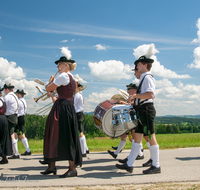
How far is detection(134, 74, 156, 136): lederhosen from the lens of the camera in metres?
4.24

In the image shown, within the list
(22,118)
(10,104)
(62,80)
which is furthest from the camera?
(22,118)

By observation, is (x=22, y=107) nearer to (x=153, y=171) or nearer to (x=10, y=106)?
(x=10, y=106)

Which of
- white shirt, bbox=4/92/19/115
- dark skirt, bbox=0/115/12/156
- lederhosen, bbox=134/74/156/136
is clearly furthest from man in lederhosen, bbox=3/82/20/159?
lederhosen, bbox=134/74/156/136

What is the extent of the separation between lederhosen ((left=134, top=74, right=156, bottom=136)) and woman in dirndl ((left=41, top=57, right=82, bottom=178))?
1313 millimetres

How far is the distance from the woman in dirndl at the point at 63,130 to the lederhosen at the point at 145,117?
4.31 feet

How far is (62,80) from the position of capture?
4.00 metres

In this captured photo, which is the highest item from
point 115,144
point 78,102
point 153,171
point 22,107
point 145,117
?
point 78,102

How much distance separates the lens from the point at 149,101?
14.3ft

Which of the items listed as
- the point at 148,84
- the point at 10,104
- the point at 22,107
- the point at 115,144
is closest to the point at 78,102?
the point at 10,104

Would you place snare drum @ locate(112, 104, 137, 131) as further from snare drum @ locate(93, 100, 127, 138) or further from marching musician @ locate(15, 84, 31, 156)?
marching musician @ locate(15, 84, 31, 156)

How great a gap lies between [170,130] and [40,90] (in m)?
79.1

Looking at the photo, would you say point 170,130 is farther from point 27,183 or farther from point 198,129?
point 27,183

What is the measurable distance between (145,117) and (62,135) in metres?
1.67

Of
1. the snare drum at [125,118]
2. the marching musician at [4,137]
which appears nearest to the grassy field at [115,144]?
the marching musician at [4,137]
